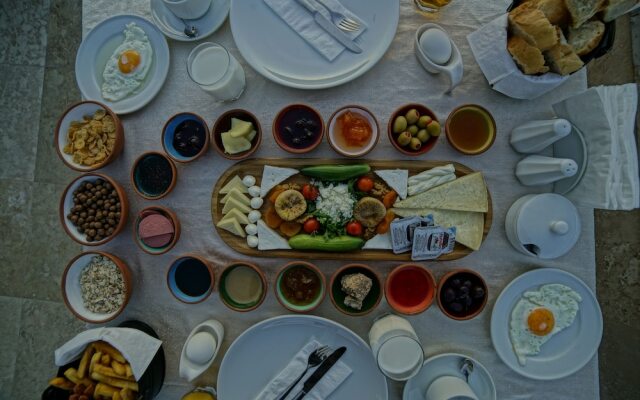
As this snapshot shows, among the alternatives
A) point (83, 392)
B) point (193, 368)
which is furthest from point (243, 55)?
point (83, 392)

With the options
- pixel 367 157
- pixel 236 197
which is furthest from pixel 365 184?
pixel 236 197

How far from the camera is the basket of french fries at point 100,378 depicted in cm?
138

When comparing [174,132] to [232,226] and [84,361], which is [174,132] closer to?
[232,226]

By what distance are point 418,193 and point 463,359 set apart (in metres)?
0.64

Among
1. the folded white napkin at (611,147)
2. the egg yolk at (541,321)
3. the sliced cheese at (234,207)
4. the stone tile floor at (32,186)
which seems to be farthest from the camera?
the stone tile floor at (32,186)

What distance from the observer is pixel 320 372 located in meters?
1.50

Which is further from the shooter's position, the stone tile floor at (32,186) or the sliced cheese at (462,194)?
the stone tile floor at (32,186)

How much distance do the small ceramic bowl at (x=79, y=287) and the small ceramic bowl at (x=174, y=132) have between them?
0.45m

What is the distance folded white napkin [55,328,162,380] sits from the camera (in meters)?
1.37

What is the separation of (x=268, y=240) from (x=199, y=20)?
92 centimetres

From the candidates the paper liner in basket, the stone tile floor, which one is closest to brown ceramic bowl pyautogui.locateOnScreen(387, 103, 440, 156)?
the paper liner in basket

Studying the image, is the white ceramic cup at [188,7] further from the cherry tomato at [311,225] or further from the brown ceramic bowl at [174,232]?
the cherry tomato at [311,225]

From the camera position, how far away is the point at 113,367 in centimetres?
139

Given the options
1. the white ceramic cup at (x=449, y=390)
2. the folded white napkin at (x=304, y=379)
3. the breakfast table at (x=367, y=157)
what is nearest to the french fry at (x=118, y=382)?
the breakfast table at (x=367, y=157)
